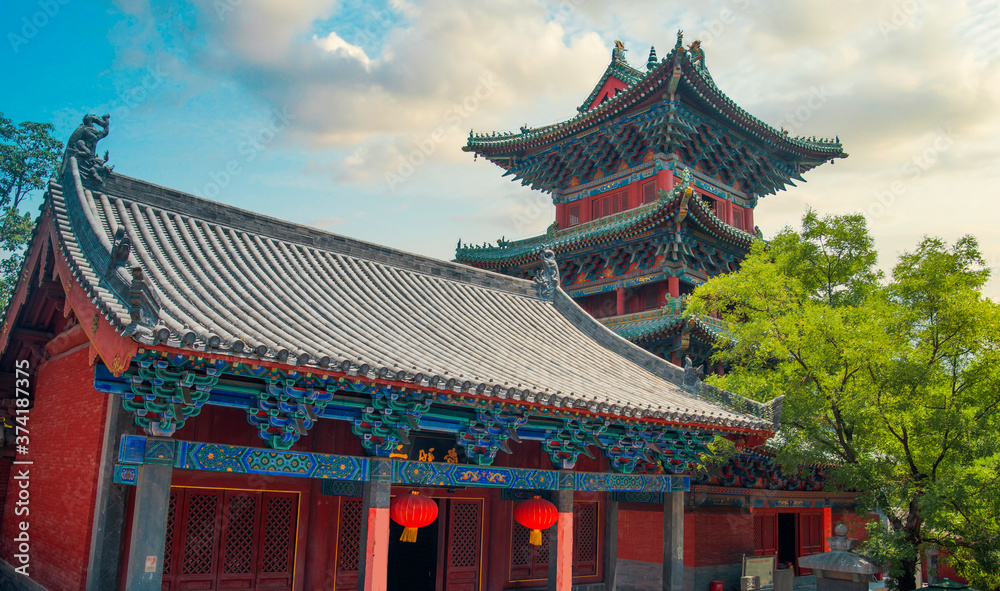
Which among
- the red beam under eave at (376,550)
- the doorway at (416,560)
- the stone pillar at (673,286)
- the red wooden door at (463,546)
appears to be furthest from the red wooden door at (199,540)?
the stone pillar at (673,286)

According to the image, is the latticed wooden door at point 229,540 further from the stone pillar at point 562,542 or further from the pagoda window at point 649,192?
the pagoda window at point 649,192

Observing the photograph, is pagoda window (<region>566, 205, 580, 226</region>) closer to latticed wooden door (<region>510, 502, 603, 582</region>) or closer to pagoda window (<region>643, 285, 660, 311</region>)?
pagoda window (<region>643, 285, 660, 311</region>)

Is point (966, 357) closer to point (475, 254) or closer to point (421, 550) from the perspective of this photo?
point (421, 550)

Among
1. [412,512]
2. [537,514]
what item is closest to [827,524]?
[537,514]

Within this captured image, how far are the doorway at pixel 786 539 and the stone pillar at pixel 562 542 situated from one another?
9.63 meters

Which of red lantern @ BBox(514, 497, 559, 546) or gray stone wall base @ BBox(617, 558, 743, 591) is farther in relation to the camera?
gray stone wall base @ BBox(617, 558, 743, 591)

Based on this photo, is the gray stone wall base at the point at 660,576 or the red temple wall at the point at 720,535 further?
the red temple wall at the point at 720,535

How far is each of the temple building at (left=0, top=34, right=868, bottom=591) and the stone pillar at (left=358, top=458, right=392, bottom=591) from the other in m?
0.02

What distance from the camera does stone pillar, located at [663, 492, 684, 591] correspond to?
36.5ft

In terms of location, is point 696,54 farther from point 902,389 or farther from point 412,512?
point 412,512

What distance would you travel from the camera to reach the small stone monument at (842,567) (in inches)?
428

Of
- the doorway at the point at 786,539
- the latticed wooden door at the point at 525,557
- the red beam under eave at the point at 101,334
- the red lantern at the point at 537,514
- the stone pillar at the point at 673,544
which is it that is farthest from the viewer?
the doorway at the point at 786,539

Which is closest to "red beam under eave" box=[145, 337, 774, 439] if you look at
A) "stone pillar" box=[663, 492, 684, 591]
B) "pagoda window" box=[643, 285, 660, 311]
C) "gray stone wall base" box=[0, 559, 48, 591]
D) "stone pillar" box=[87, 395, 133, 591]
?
"stone pillar" box=[663, 492, 684, 591]

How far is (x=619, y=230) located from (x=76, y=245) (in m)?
16.0
